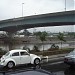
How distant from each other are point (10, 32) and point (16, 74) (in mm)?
76990

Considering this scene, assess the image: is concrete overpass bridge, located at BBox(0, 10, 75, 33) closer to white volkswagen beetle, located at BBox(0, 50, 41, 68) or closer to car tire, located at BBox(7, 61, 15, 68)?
white volkswagen beetle, located at BBox(0, 50, 41, 68)

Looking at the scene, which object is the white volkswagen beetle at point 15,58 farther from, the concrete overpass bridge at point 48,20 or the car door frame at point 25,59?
the concrete overpass bridge at point 48,20

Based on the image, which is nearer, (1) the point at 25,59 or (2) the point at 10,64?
(2) the point at 10,64

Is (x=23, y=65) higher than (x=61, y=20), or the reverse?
(x=61, y=20)

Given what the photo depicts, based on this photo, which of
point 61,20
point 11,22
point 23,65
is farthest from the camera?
point 11,22

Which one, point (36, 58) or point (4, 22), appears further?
point (4, 22)

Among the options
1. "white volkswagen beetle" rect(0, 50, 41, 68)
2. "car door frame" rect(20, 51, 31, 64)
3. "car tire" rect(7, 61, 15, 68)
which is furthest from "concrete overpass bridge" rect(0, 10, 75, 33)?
"car tire" rect(7, 61, 15, 68)

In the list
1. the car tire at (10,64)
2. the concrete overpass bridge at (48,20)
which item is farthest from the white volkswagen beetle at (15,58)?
the concrete overpass bridge at (48,20)

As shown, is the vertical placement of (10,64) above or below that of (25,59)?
below

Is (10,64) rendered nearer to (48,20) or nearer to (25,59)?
(25,59)

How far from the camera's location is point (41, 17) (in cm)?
4981

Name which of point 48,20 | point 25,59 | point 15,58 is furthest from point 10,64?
point 48,20

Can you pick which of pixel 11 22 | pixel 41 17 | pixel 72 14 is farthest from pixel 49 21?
pixel 11 22

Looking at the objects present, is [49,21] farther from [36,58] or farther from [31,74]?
[31,74]
